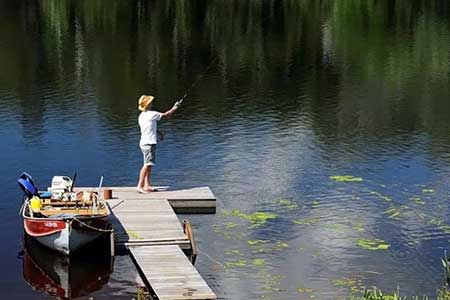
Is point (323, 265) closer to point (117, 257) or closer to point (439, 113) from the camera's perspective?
point (117, 257)

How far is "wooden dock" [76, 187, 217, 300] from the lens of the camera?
16.1 meters

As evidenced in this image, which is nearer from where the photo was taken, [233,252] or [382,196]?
[233,252]

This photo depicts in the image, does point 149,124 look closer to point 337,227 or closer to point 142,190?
point 142,190

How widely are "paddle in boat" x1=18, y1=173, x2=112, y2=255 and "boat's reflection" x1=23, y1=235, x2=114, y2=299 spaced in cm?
22

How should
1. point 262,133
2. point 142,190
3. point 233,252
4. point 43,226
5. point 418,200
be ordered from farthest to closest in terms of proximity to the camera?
point 262,133, point 418,200, point 142,190, point 233,252, point 43,226

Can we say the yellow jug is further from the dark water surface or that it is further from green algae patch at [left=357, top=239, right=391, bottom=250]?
green algae patch at [left=357, top=239, right=391, bottom=250]

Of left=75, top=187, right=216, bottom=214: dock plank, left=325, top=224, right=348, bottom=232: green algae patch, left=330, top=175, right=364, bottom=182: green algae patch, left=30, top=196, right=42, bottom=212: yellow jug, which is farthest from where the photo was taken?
left=330, top=175, right=364, bottom=182: green algae patch

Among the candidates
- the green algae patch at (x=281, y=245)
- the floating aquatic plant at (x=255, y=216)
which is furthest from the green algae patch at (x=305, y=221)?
the green algae patch at (x=281, y=245)

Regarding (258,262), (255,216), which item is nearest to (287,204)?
(255,216)

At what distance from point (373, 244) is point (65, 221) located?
582 cm

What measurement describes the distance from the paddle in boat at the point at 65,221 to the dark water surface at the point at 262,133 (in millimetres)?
736

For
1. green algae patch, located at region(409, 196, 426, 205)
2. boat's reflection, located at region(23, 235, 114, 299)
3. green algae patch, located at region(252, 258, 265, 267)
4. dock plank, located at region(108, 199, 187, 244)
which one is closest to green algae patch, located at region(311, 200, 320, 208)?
green algae patch, located at region(409, 196, 426, 205)

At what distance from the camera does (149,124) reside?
20.4 m

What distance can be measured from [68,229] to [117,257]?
1.05 meters
